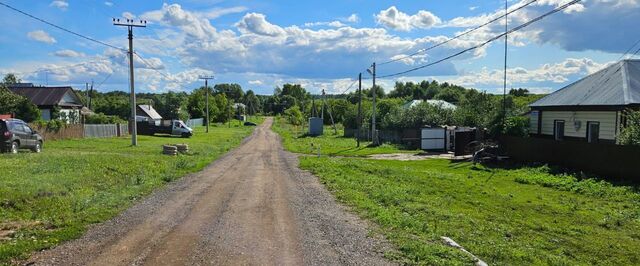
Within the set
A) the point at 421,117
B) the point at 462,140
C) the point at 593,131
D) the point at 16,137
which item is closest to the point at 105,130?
the point at 16,137

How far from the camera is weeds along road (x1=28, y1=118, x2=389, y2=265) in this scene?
7.71 metres

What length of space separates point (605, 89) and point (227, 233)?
74.3ft

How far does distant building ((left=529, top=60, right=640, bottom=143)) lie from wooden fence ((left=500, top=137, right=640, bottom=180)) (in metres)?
2.07

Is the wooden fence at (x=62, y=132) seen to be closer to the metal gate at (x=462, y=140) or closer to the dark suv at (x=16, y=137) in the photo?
the dark suv at (x=16, y=137)

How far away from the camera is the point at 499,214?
42.5ft

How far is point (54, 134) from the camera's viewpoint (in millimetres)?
34438

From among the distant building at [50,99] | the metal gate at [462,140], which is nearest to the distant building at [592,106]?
the metal gate at [462,140]

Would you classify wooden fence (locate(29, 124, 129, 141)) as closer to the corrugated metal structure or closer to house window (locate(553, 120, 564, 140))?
the corrugated metal structure

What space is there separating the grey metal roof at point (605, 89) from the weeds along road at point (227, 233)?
1625 cm

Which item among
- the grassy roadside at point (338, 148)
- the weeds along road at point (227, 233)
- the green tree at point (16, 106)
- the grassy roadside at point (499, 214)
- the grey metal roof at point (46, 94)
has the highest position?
the grey metal roof at point (46, 94)

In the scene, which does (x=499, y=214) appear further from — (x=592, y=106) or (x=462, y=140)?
(x=462, y=140)

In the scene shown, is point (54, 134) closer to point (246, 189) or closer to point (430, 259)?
point (246, 189)

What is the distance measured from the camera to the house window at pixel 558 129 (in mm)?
27625

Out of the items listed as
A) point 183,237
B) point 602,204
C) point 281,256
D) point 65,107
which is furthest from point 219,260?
point 65,107
